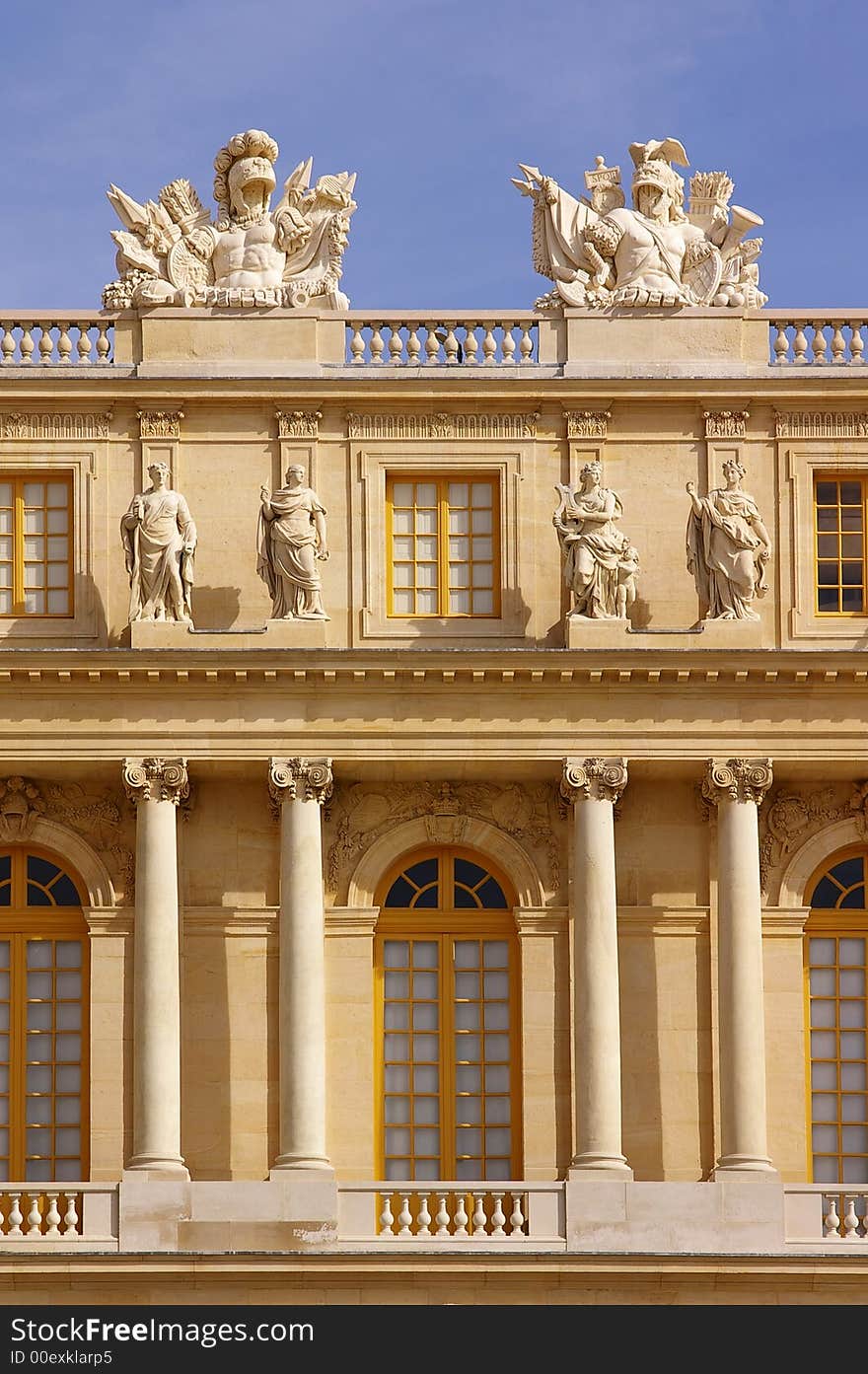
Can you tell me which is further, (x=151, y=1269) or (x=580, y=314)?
(x=580, y=314)

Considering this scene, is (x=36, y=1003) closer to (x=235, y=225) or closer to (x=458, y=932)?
(x=458, y=932)

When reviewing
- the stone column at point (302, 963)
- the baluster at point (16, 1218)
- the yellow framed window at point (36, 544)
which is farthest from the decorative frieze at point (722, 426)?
the baluster at point (16, 1218)

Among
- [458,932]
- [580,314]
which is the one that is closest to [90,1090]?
[458,932]

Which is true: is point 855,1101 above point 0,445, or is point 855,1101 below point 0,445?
below

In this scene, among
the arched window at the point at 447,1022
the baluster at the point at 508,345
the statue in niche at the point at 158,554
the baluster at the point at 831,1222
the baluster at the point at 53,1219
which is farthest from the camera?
the baluster at the point at 508,345

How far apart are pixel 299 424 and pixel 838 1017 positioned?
9941mm

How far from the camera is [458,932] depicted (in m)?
50.6

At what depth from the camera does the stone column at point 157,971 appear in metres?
48.8

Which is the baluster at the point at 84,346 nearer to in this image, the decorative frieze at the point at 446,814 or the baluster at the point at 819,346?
the decorative frieze at the point at 446,814

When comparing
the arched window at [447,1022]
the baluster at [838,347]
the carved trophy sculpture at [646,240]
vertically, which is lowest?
the arched window at [447,1022]

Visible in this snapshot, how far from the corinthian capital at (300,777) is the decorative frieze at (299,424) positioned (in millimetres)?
4329

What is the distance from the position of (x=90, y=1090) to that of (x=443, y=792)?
5668mm

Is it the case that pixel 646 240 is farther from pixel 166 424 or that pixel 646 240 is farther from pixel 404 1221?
pixel 404 1221

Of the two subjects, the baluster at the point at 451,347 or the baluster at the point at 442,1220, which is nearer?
the baluster at the point at 442,1220
